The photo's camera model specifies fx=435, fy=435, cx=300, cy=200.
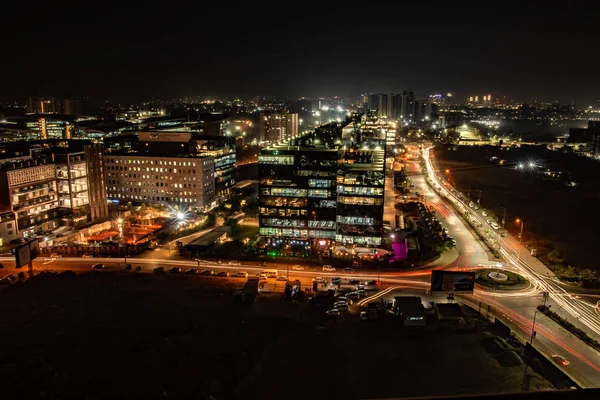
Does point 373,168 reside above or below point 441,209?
above

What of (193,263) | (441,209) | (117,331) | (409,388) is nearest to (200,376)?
(117,331)

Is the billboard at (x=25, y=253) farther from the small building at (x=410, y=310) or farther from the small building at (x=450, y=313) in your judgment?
the small building at (x=450, y=313)

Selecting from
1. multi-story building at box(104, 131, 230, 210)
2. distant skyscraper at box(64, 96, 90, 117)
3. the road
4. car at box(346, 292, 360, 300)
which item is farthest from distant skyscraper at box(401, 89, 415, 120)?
car at box(346, 292, 360, 300)

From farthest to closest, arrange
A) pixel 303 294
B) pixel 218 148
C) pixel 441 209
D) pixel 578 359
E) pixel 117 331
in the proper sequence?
pixel 218 148, pixel 441 209, pixel 303 294, pixel 117 331, pixel 578 359

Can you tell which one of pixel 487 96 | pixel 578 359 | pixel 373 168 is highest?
pixel 487 96

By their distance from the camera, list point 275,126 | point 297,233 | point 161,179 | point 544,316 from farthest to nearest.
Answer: point 275,126 < point 161,179 < point 297,233 < point 544,316

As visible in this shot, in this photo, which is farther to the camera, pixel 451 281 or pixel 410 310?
pixel 451 281

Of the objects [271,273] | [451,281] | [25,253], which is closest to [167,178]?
[25,253]

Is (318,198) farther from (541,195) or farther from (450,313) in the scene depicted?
(541,195)

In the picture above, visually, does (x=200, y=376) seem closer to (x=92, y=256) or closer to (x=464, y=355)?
(x=464, y=355)
